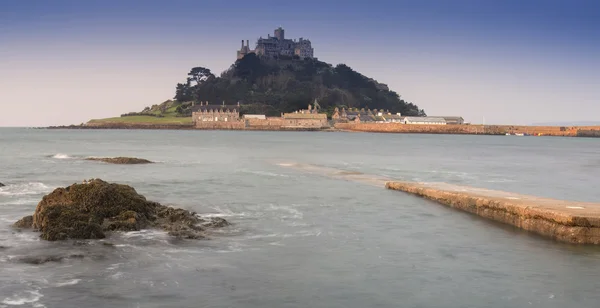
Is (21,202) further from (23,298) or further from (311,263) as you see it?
(311,263)

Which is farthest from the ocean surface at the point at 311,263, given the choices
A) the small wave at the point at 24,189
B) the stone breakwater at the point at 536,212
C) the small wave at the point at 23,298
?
the small wave at the point at 24,189

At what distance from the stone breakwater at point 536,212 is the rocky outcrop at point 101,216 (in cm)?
917

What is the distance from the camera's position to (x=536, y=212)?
18328 mm

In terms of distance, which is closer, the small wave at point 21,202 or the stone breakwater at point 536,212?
the stone breakwater at point 536,212

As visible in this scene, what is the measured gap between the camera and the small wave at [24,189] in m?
26.8

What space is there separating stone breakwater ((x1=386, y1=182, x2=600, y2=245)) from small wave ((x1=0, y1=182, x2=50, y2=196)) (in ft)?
58.5

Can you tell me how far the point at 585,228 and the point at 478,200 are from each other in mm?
5388

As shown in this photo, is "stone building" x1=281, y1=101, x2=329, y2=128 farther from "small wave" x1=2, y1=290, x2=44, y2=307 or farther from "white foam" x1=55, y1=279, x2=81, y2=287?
"small wave" x1=2, y1=290, x2=44, y2=307

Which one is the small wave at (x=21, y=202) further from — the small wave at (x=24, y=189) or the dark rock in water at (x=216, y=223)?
the dark rock in water at (x=216, y=223)

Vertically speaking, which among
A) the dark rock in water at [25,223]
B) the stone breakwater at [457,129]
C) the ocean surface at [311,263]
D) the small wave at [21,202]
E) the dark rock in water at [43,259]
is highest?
the stone breakwater at [457,129]

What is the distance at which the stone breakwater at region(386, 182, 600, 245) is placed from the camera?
54.6 ft

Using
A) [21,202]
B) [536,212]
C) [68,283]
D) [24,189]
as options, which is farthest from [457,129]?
[68,283]

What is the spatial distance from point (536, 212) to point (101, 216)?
13.1m

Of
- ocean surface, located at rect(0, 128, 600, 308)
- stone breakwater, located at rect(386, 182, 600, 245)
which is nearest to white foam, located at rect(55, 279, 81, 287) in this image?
ocean surface, located at rect(0, 128, 600, 308)
